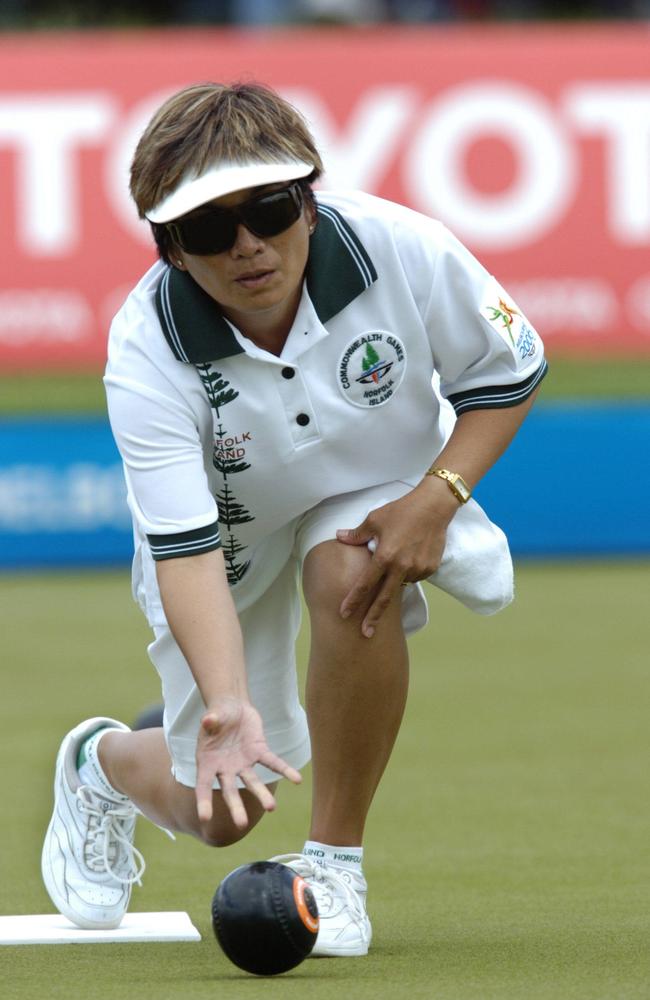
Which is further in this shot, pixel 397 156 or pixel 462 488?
pixel 397 156

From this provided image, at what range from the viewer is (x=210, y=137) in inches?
130

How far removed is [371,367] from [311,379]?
→ 121mm

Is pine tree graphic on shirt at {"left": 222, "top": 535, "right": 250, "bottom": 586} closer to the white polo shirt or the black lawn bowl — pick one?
the white polo shirt

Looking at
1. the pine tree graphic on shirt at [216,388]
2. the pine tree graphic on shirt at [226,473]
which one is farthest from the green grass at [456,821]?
the pine tree graphic on shirt at [216,388]

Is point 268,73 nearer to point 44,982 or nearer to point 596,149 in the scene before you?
point 596,149

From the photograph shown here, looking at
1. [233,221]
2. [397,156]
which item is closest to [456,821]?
[233,221]

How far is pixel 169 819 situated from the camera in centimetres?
399

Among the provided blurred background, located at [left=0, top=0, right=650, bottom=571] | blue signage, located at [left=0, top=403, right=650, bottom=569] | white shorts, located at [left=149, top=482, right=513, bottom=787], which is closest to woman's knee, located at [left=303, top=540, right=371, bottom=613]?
white shorts, located at [left=149, top=482, right=513, bottom=787]

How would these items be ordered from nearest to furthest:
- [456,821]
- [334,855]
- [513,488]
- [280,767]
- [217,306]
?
[280,767], [217,306], [334,855], [456,821], [513,488]

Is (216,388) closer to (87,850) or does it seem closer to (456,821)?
(87,850)

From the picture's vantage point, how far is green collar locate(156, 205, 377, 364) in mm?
3521

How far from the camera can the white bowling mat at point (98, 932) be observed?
3.83 meters

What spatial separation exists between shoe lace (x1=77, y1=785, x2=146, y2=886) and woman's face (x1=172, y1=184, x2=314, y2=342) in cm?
114

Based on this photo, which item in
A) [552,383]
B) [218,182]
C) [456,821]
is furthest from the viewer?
[552,383]
